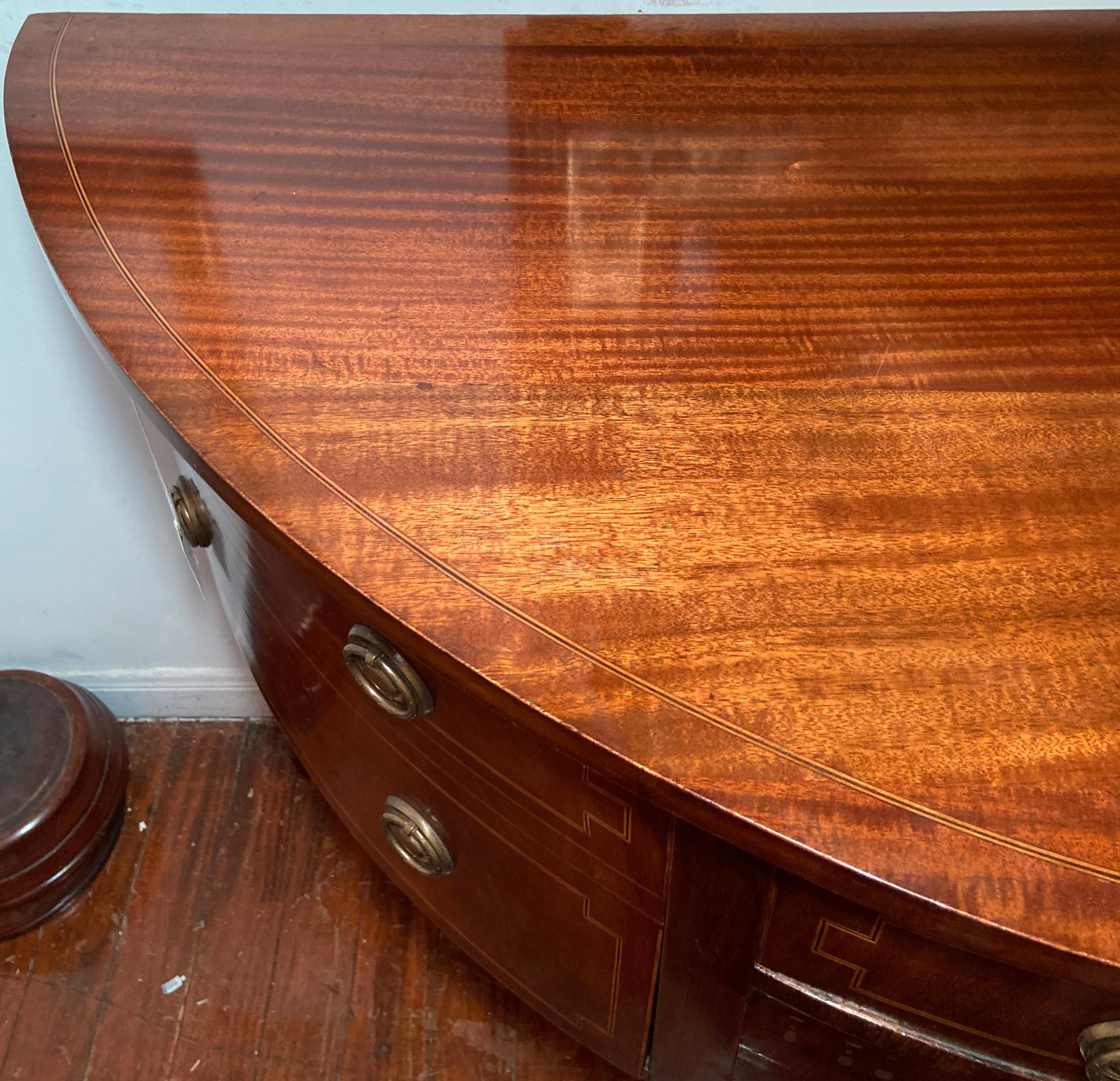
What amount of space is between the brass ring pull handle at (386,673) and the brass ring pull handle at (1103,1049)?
259 mm

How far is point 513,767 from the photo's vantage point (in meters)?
0.42

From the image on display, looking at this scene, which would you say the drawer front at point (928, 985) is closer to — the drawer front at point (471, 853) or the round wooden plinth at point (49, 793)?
the drawer front at point (471, 853)

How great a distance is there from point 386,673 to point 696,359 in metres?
0.18

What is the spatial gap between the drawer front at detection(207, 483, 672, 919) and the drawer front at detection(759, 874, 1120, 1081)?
0.05 m

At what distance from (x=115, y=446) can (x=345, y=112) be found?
1.41 feet

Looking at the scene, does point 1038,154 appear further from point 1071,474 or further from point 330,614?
point 330,614

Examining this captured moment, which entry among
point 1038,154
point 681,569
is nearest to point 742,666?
point 681,569

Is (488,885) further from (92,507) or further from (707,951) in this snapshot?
(92,507)

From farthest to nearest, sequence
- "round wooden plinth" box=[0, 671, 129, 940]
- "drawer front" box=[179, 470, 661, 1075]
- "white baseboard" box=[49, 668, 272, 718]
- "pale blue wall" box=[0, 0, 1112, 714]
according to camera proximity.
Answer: "white baseboard" box=[49, 668, 272, 718] → "round wooden plinth" box=[0, 671, 129, 940] → "pale blue wall" box=[0, 0, 1112, 714] → "drawer front" box=[179, 470, 661, 1075]

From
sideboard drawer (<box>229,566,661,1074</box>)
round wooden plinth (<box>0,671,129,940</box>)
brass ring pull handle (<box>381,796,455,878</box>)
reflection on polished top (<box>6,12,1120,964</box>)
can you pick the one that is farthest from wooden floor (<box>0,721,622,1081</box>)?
reflection on polished top (<box>6,12,1120,964</box>)

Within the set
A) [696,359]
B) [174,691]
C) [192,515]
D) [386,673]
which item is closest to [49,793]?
[174,691]

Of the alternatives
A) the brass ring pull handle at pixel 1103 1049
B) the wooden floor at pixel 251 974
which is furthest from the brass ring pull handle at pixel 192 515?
the wooden floor at pixel 251 974

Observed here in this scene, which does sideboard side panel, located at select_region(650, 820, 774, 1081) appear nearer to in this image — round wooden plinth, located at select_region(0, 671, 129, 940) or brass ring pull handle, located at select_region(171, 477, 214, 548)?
brass ring pull handle, located at select_region(171, 477, 214, 548)

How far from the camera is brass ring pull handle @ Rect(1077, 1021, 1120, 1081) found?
1.15 feet
